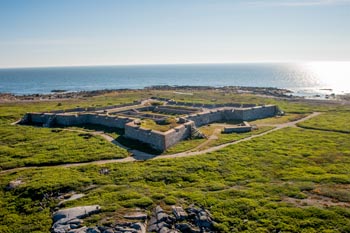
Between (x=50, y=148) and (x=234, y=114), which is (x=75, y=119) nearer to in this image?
(x=50, y=148)

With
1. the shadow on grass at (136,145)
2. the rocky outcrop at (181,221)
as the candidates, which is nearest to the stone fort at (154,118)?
the shadow on grass at (136,145)

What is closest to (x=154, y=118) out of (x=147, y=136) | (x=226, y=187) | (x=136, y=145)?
(x=147, y=136)

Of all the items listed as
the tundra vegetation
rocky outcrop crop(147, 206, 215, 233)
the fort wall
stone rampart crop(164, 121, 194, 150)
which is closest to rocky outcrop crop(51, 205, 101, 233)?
the tundra vegetation

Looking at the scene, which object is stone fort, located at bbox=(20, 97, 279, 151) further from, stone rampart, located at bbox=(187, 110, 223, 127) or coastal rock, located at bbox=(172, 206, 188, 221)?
coastal rock, located at bbox=(172, 206, 188, 221)

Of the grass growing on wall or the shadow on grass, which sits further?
the shadow on grass

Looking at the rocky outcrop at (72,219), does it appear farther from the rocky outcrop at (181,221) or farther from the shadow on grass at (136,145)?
the shadow on grass at (136,145)
